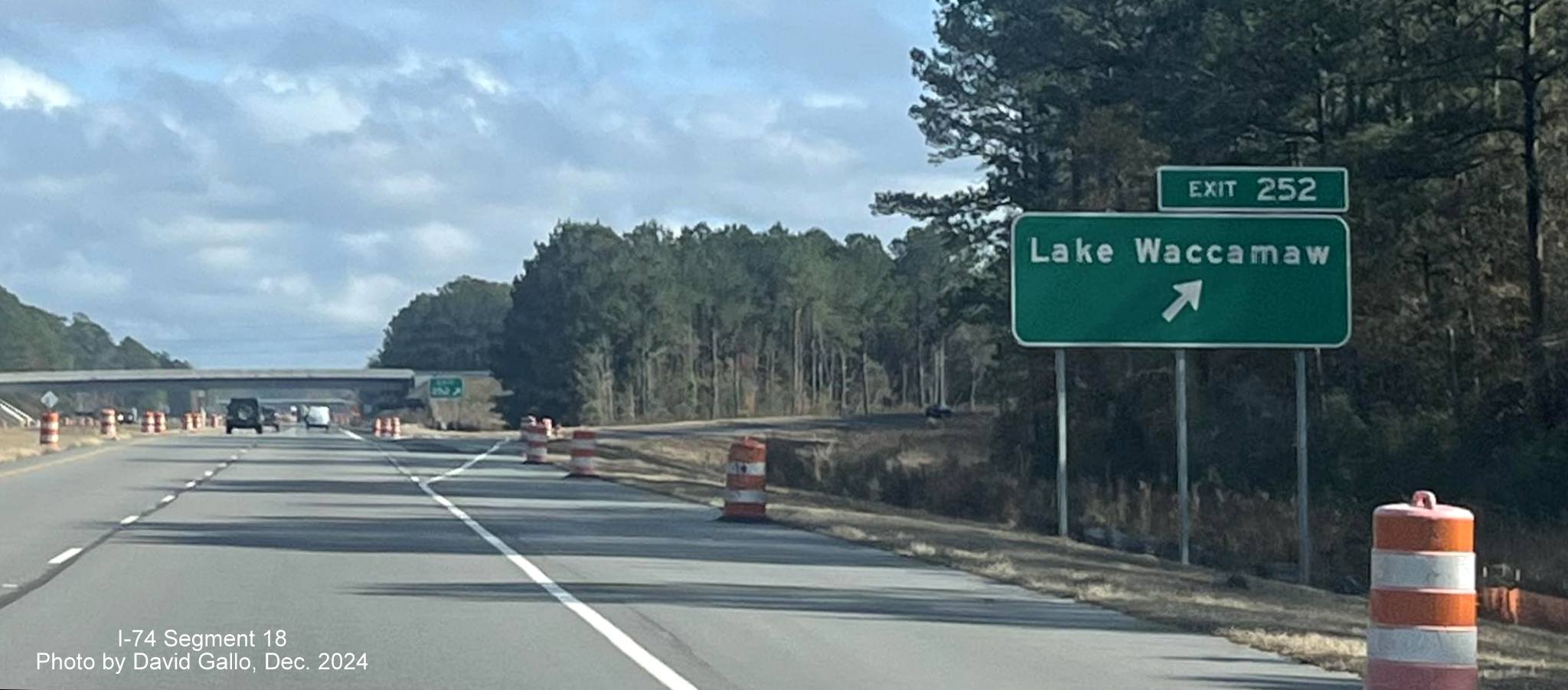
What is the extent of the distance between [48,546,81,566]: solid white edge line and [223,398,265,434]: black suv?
77.0 metres

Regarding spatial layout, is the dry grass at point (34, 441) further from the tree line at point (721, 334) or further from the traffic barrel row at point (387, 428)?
the tree line at point (721, 334)

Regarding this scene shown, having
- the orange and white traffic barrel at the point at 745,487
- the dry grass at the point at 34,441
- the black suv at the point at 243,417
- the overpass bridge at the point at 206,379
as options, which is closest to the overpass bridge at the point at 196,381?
the overpass bridge at the point at 206,379

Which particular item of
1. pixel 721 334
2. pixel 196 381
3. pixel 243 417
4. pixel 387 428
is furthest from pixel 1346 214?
pixel 196 381

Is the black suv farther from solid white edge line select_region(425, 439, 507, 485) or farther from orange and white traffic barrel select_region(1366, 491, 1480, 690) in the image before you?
orange and white traffic barrel select_region(1366, 491, 1480, 690)

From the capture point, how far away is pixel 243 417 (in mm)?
98062

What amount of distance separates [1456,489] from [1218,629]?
2478 cm

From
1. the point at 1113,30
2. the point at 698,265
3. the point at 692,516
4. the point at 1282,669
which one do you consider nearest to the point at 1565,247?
the point at 1113,30

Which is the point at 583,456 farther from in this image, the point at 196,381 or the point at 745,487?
the point at 196,381

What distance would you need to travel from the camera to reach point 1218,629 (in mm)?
16094

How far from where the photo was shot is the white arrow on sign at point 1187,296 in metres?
28.1

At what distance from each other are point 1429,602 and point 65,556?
14.3m

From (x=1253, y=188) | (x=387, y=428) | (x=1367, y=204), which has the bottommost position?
(x=387, y=428)

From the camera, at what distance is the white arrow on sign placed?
28.1 metres

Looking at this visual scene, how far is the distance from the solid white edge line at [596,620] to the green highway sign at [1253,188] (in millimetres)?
9572
